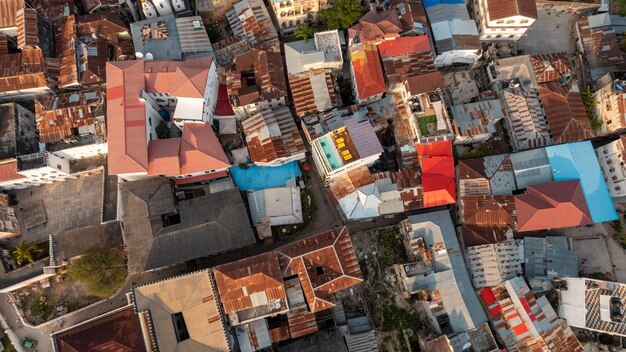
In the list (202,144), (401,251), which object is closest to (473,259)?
(401,251)

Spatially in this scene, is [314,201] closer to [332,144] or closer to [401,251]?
[332,144]

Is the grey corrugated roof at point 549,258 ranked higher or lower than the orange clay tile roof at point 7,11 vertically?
lower

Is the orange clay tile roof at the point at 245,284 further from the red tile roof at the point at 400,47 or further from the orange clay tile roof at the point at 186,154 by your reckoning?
the red tile roof at the point at 400,47

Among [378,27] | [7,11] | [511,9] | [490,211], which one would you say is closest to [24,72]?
[7,11]

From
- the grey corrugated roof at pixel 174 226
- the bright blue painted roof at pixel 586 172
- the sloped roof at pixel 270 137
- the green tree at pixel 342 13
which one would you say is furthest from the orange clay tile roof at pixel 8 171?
the bright blue painted roof at pixel 586 172

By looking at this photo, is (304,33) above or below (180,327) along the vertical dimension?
above

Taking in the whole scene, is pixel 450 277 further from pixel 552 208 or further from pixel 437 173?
pixel 552 208

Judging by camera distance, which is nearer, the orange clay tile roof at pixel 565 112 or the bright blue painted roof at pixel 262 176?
the bright blue painted roof at pixel 262 176
